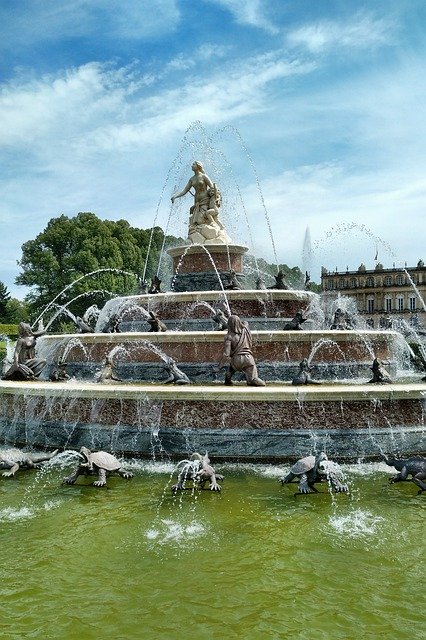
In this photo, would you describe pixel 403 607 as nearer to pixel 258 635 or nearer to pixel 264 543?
pixel 258 635

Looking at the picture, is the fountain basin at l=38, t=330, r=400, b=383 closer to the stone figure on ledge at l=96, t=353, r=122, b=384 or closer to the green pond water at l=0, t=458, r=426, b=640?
the stone figure on ledge at l=96, t=353, r=122, b=384

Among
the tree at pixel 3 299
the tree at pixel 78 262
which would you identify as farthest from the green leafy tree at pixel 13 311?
the tree at pixel 78 262

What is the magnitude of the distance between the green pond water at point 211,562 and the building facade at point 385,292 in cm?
10032

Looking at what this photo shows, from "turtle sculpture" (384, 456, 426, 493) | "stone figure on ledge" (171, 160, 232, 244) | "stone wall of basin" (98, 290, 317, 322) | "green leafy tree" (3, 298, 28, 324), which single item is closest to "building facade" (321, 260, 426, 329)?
"green leafy tree" (3, 298, 28, 324)

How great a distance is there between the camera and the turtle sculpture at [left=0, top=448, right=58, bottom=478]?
11024 mm

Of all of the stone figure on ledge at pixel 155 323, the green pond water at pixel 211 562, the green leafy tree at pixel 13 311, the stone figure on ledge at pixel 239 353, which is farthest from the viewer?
the green leafy tree at pixel 13 311

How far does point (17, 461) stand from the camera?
1124cm

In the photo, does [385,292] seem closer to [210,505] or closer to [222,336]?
[222,336]

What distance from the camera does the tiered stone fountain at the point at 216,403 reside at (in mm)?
11695

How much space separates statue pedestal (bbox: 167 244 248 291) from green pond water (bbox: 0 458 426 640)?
13.3 metres

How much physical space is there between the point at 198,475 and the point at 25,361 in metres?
7.86

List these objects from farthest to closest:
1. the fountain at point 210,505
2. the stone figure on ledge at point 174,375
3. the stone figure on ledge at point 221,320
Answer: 1. the stone figure on ledge at point 221,320
2. the stone figure on ledge at point 174,375
3. the fountain at point 210,505

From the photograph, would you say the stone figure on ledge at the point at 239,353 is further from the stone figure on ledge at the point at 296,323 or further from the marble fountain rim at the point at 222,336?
the stone figure on ledge at the point at 296,323

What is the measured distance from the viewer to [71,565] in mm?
7016
